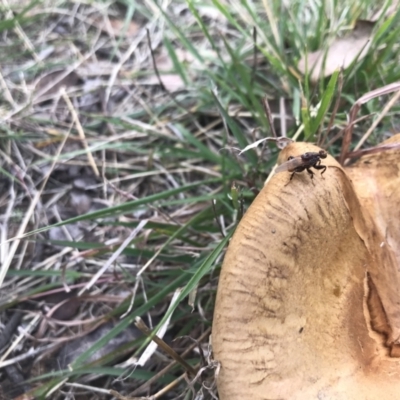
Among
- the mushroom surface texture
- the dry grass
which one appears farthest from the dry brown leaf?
the mushroom surface texture

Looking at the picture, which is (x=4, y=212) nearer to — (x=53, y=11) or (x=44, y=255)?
(x=44, y=255)

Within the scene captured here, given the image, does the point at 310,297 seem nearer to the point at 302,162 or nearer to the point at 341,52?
the point at 302,162

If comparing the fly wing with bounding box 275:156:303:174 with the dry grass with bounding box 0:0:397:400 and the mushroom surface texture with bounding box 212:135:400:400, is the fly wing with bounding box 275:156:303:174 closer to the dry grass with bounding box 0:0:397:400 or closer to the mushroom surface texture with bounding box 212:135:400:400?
the mushroom surface texture with bounding box 212:135:400:400

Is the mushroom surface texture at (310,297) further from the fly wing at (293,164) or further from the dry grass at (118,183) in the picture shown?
the dry grass at (118,183)

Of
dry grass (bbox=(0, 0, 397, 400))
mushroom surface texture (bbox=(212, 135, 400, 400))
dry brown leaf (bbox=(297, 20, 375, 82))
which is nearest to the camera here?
mushroom surface texture (bbox=(212, 135, 400, 400))

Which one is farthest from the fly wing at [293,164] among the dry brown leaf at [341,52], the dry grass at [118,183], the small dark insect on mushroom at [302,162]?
the dry brown leaf at [341,52]
